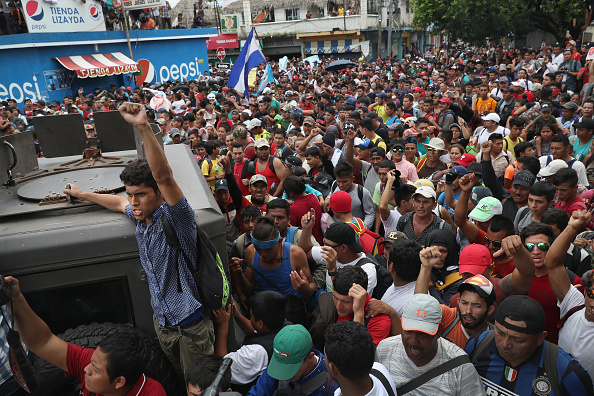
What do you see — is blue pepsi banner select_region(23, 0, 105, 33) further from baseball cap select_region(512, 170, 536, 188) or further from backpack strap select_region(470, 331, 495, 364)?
backpack strap select_region(470, 331, 495, 364)

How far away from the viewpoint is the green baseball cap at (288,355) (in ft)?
8.98

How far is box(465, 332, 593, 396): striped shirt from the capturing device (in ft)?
8.26

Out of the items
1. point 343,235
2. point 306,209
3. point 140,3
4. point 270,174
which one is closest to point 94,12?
point 140,3

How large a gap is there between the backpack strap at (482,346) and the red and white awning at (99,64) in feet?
71.9

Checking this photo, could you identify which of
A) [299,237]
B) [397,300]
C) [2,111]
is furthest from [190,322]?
[2,111]

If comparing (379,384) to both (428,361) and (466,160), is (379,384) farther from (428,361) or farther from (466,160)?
(466,160)

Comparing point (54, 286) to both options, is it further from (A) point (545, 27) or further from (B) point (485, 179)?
(A) point (545, 27)

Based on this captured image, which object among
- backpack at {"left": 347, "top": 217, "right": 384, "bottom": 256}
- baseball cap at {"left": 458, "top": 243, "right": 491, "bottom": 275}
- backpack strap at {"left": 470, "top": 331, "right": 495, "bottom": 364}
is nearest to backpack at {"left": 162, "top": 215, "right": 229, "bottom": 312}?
backpack strap at {"left": 470, "top": 331, "right": 495, "bottom": 364}

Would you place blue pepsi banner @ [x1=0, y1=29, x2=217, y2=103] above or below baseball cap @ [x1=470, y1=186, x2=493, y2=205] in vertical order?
above

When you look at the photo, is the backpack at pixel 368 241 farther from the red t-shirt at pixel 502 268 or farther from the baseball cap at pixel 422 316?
the baseball cap at pixel 422 316

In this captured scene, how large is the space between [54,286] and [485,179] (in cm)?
464

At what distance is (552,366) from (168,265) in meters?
2.23

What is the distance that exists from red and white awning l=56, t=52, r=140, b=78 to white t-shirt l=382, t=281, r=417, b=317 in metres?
21.1

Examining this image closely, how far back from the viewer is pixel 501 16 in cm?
2069
